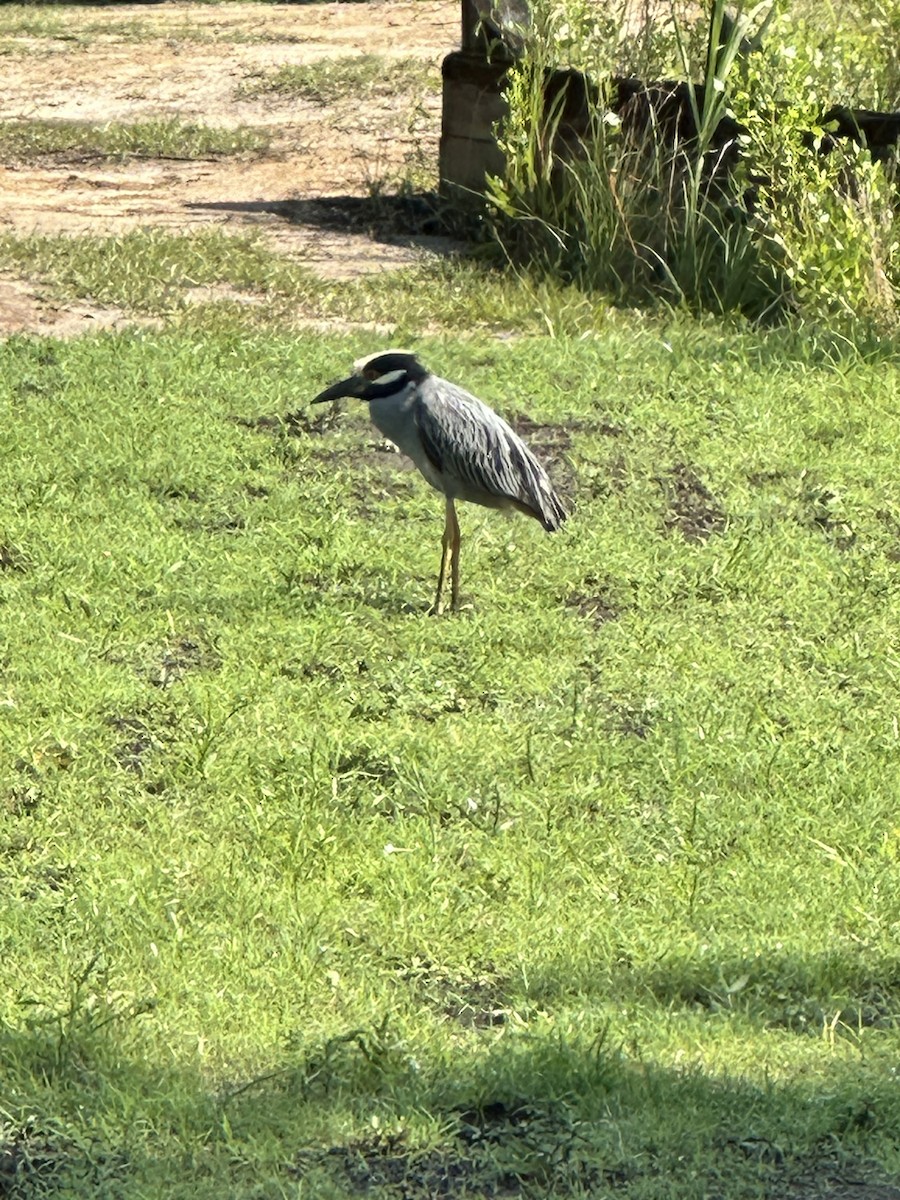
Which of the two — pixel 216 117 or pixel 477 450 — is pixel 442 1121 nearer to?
pixel 477 450

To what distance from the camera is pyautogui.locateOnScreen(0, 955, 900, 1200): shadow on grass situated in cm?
373

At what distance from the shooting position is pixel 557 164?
10.4m

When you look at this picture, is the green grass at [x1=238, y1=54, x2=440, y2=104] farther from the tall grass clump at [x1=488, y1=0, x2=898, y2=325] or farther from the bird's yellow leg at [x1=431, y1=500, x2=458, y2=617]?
the bird's yellow leg at [x1=431, y1=500, x2=458, y2=617]

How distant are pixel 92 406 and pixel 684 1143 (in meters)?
4.92

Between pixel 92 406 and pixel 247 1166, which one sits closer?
pixel 247 1166

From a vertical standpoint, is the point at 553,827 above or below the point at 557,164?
below

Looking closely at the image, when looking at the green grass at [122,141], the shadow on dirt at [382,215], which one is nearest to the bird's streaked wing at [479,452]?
the shadow on dirt at [382,215]

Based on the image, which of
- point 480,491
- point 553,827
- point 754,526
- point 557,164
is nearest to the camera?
point 553,827

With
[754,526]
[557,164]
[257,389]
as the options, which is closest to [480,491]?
[754,526]

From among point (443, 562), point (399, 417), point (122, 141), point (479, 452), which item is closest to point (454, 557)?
point (443, 562)

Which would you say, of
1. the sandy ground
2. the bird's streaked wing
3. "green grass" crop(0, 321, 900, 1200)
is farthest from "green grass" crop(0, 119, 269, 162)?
the bird's streaked wing

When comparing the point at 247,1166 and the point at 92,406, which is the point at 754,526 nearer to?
the point at 92,406

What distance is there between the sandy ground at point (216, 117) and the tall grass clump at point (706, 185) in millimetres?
980

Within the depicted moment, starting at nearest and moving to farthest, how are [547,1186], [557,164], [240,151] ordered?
[547,1186]
[557,164]
[240,151]
